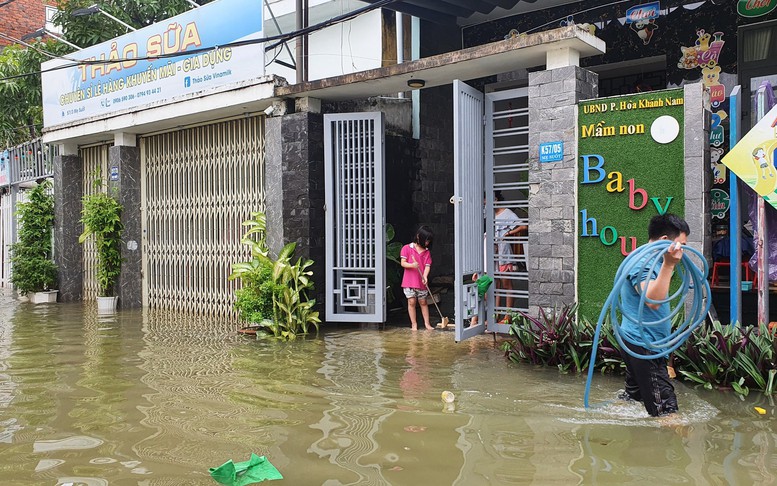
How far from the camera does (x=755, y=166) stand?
18.4 ft

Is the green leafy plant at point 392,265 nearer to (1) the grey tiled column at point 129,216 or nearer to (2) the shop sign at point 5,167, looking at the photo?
(1) the grey tiled column at point 129,216

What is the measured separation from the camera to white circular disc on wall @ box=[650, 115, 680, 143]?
5969 millimetres

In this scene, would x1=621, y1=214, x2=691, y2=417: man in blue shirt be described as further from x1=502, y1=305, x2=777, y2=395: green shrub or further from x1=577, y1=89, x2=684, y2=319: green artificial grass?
x1=577, y1=89, x2=684, y2=319: green artificial grass

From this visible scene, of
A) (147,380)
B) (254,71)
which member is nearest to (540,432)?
(147,380)

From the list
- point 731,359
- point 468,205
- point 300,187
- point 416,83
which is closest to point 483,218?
point 468,205

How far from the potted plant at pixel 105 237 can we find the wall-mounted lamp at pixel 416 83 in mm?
5665

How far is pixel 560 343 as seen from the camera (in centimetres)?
600

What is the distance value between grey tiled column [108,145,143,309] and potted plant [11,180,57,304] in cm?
213

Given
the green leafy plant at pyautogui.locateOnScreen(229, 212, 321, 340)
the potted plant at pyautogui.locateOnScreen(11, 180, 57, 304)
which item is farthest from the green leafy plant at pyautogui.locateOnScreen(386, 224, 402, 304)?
the potted plant at pyautogui.locateOnScreen(11, 180, 57, 304)

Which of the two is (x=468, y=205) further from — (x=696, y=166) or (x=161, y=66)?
(x=161, y=66)

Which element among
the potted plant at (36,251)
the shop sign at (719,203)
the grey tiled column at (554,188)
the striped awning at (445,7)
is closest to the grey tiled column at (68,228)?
the potted plant at (36,251)

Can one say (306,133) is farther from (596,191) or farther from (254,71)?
(596,191)

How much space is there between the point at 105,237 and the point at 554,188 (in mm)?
7510

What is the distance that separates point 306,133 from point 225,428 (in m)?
4.68
